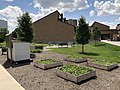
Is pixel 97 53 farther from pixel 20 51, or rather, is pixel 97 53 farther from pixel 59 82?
pixel 59 82

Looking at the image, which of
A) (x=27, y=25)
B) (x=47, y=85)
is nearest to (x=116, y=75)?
(x=47, y=85)

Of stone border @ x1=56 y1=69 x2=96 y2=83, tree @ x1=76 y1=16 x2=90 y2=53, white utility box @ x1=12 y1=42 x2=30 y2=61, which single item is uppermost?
tree @ x1=76 y1=16 x2=90 y2=53

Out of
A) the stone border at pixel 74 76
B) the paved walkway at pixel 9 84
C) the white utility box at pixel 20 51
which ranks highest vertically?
the white utility box at pixel 20 51

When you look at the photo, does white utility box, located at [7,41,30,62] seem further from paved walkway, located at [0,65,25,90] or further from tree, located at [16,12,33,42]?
tree, located at [16,12,33,42]

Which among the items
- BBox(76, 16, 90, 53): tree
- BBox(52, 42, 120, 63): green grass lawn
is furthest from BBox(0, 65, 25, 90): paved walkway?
BBox(76, 16, 90, 53): tree

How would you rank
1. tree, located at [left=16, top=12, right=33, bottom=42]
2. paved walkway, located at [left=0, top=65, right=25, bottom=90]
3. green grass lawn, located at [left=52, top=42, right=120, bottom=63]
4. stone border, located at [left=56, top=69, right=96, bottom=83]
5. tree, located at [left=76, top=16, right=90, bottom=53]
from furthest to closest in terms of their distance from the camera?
tree, located at [left=76, top=16, right=90, bottom=53], tree, located at [left=16, top=12, right=33, bottom=42], green grass lawn, located at [left=52, top=42, right=120, bottom=63], stone border, located at [left=56, top=69, right=96, bottom=83], paved walkway, located at [left=0, top=65, right=25, bottom=90]

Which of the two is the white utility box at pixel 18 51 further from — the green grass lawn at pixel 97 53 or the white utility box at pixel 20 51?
the green grass lawn at pixel 97 53

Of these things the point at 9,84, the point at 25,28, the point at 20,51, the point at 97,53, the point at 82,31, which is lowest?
the point at 9,84

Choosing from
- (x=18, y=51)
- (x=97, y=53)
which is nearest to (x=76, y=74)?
(x=18, y=51)

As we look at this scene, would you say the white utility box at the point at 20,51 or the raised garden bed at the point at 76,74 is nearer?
the raised garden bed at the point at 76,74

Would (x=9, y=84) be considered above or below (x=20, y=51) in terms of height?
below

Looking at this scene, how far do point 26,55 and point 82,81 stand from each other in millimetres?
6566

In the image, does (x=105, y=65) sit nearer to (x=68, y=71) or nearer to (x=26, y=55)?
(x=68, y=71)

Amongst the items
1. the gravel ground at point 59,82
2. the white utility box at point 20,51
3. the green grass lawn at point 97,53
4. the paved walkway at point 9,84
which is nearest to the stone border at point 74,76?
the gravel ground at point 59,82
